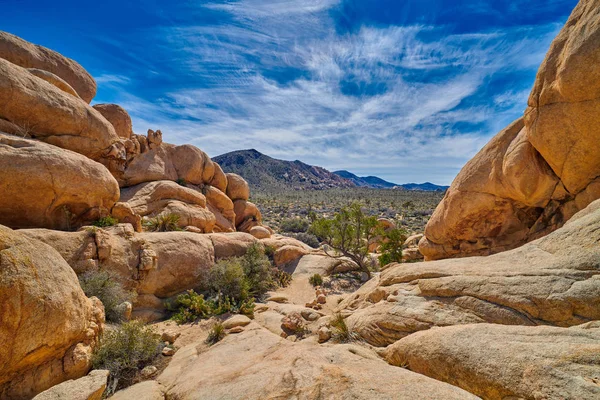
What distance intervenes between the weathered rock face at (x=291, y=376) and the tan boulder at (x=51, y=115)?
1256cm

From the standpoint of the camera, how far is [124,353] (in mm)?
6410

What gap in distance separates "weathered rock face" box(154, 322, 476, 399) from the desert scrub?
0.82m

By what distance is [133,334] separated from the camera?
6.82 m

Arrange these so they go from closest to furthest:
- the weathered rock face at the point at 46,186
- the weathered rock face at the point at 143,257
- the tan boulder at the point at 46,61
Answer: the weathered rock face at the point at 46,186 < the weathered rock face at the point at 143,257 < the tan boulder at the point at 46,61

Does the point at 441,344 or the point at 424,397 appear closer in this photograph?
the point at 424,397

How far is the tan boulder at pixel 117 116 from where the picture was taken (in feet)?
59.8

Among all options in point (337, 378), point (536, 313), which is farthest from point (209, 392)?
point (536, 313)

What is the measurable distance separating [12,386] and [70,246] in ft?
17.6

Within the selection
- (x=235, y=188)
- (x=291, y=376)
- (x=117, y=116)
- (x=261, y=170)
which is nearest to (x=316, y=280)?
(x=291, y=376)

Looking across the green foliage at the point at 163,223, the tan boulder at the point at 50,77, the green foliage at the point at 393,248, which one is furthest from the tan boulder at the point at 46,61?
the green foliage at the point at 393,248

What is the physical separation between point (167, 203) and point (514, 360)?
17.5 meters

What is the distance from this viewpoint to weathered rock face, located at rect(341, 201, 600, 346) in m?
4.45

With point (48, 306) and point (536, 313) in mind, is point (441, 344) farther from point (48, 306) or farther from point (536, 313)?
point (48, 306)

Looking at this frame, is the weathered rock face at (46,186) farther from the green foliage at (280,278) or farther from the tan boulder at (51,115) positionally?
the green foliage at (280,278)
